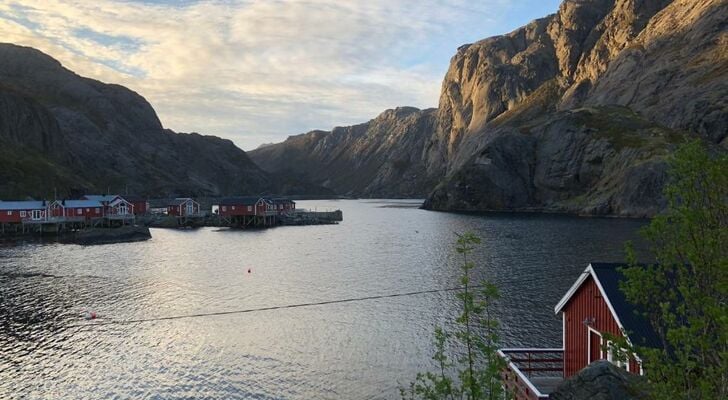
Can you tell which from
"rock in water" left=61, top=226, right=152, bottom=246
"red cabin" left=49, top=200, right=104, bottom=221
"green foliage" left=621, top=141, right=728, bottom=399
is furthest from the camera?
"red cabin" left=49, top=200, right=104, bottom=221

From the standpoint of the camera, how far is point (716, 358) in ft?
33.3

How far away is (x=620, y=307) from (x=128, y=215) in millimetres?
134024

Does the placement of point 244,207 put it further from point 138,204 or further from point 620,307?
point 620,307

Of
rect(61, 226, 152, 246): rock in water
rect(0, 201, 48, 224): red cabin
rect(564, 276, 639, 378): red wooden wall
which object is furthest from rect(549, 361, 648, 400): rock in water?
rect(0, 201, 48, 224): red cabin

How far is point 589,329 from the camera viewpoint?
23828 millimetres

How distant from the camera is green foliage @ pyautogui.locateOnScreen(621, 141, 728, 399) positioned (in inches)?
396

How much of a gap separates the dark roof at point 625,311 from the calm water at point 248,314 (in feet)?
46.6

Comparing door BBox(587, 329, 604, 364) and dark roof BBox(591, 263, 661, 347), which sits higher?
dark roof BBox(591, 263, 661, 347)

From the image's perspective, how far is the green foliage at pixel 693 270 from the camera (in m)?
10.1

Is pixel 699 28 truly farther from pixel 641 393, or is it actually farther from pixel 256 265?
pixel 641 393

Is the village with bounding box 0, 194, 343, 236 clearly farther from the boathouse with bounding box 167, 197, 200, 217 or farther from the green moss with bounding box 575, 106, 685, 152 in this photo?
the green moss with bounding box 575, 106, 685, 152

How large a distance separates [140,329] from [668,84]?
616 ft

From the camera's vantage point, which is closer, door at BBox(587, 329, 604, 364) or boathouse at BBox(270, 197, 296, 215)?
door at BBox(587, 329, 604, 364)

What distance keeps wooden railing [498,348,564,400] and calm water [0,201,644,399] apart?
25.1 ft
